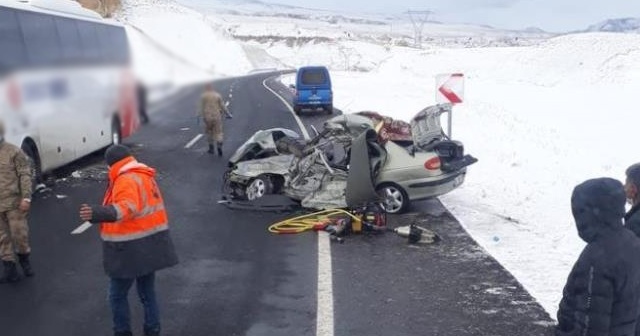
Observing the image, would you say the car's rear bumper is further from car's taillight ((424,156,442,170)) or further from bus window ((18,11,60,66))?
bus window ((18,11,60,66))

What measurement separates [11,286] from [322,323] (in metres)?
3.53

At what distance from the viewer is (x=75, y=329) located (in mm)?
6270

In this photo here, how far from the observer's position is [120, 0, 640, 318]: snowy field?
19.3 feet

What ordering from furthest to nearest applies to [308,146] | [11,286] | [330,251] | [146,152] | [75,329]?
[146,152] < [308,146] < [330,251] < [11,286] < [75,329]

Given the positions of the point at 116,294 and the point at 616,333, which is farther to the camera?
the point at 116,294

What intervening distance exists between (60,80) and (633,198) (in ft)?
18.1

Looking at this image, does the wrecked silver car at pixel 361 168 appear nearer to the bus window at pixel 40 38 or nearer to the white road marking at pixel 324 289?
the white road marking at pixel 324 289

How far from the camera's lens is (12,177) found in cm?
759

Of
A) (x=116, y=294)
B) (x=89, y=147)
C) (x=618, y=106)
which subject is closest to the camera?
(x=116, y=294)

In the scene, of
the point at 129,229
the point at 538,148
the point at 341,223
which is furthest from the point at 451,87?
the point at 129,229

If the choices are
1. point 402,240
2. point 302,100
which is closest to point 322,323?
point 402,240

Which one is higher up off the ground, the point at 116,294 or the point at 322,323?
the point at 116,294

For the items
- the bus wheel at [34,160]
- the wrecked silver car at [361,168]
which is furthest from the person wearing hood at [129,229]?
the bus wheel at [34,160]

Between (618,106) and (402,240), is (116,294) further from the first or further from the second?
(618,106)
